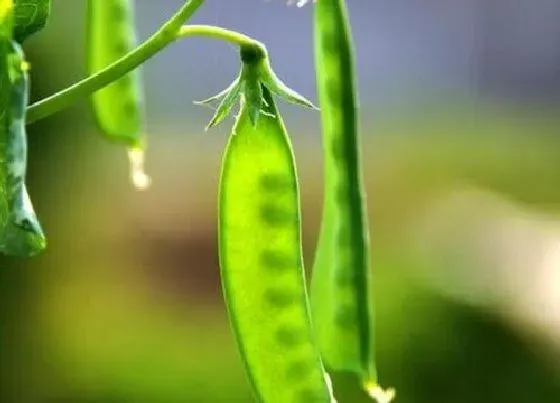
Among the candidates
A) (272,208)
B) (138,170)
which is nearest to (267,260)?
(272,208)

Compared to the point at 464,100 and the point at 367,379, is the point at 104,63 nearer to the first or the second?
the point at 367,379

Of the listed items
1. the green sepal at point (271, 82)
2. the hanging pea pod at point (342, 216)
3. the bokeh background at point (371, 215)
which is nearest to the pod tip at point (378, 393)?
the hanging pea pod at point (342, 216)

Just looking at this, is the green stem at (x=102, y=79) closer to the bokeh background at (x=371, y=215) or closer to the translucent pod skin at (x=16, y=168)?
→ the translucent pod skin at (x=16, y=168)

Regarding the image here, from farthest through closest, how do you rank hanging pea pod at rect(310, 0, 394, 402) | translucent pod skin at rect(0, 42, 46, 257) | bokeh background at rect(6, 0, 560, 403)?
1. bokeh background at rect(6, 0, 560, 403)
2. hanging pea pod at rect(310, 0, 394, 402)
3. translucent pod skin at rect(0, 42, 46, 257)

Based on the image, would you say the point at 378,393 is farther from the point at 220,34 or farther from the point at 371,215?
the point at 371,215

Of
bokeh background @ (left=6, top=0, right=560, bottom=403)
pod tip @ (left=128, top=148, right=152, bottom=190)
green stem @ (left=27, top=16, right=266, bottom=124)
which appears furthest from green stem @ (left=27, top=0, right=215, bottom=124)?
bokeh background @ (left=6, top=0, right=560, bottom=403)

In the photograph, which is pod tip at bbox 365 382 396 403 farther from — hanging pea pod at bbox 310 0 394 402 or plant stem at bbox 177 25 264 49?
plant stem at bbox 177 25 264 49
